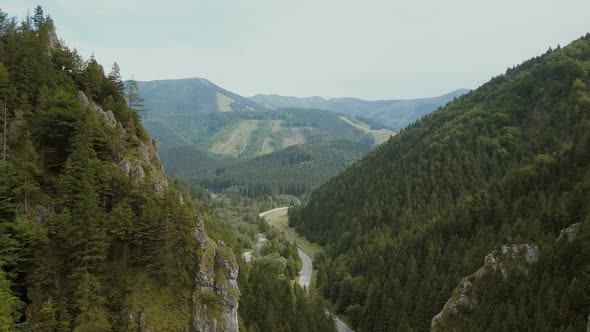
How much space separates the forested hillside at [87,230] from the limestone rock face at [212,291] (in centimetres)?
16

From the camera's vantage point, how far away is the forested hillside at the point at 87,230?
2127 inches

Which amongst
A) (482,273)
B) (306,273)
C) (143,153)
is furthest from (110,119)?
(306,273)

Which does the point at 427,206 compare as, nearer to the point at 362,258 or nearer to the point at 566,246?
the point at 362,258

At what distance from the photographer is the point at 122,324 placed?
2206 inches

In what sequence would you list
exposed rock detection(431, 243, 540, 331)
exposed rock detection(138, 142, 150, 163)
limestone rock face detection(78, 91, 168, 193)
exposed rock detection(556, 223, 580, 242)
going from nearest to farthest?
limestone rock face detection(78, 91, 168, 193)
exposed rock detection(138, 142, 150, 163)
exposed rock detection(556, 223, 580, 242)
exposed rock detection(431, 243, 540, 331)

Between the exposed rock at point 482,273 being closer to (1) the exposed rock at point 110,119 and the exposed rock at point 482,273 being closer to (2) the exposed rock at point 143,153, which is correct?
(2) the exposed rock at point 143,153

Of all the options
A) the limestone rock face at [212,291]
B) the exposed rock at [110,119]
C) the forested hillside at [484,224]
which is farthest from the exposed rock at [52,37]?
the forested hillside at [484,224]

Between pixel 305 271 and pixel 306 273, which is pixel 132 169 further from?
pixel 305 271

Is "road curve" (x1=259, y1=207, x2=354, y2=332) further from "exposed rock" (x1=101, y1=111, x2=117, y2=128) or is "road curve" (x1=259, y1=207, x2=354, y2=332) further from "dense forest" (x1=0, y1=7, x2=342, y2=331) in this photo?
"exposed rock" (x1=101, y1=111, x2=117, y2=128)

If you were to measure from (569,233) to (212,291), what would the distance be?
62031 mm

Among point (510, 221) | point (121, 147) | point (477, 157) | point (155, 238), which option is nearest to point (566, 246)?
point (510, 221)

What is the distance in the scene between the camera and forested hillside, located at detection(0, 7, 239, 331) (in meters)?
54.0

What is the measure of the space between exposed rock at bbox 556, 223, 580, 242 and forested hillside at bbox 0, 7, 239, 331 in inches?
2273

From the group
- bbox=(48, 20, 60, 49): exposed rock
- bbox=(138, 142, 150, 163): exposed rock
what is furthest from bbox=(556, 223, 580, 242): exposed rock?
bbox=(48, 20, 60, 49): exposed rock
